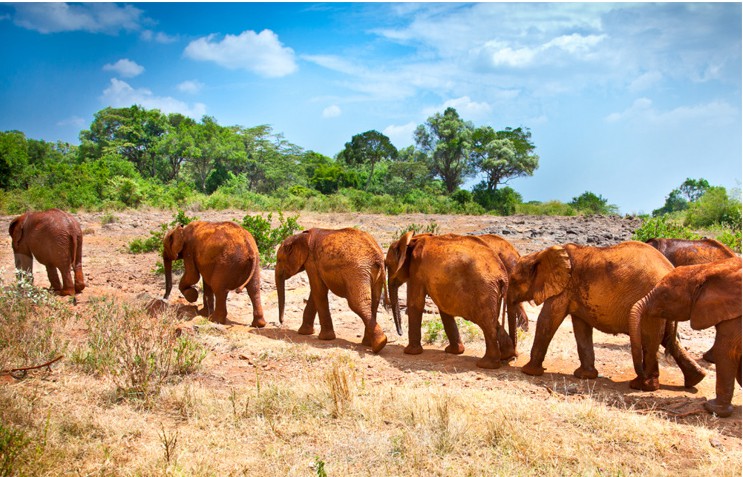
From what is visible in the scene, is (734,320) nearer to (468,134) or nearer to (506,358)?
(506,358)

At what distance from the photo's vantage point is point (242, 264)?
10.9 m

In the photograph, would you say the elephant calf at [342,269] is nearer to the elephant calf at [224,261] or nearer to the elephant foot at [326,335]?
the elephant foot at [326,335]

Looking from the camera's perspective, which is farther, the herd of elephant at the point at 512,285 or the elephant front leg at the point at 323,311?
the elephant front leg at the point at 323,311

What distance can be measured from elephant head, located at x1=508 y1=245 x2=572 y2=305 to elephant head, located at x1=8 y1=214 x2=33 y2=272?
9.23 m

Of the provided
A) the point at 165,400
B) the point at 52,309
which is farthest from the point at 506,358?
the point at 52,309

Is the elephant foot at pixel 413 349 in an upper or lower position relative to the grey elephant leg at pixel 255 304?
lower

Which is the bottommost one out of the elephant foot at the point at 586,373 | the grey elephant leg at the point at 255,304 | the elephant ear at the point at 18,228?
the elephant foot at the point at 586,373

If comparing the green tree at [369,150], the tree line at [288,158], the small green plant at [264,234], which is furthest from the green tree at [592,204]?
the small green plant at [264,234]

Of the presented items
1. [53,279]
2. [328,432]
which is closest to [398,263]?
[328,432]

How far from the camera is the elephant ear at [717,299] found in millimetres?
6246

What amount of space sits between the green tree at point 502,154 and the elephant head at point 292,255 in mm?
41675

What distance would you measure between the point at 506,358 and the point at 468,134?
45688 millimetres

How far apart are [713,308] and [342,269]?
4.97 meters

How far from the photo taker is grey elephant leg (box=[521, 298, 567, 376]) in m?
8.23
